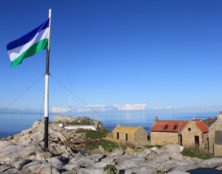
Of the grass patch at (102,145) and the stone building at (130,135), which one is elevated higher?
the stone building at (130,135)

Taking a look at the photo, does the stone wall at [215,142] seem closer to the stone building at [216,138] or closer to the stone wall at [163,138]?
the stone building at [216,138]

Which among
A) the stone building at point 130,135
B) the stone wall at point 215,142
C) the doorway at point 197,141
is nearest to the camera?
the stone wall at point 215,142

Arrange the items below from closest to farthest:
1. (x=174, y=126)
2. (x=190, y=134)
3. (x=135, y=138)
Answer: (x=190, y=134) < (x=174, y=126) < (x=135, y=138)

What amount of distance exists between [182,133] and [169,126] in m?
4.14

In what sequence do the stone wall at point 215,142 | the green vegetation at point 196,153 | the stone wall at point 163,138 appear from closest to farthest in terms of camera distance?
the green vegetation at point 196,153 < the stone wall at point 215,142 < the stone wall at point 163,138

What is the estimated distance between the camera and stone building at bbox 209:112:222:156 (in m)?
60.1

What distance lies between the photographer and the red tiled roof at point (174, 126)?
67.3 meters

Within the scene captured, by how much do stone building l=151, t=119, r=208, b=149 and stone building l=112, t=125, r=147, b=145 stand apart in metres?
3.58

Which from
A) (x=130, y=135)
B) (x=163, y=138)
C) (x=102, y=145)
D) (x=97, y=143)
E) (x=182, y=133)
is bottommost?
(x=102, y=145)

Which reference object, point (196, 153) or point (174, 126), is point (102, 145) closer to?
point (174, 126)

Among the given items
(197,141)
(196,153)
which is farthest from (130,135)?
(196,153)

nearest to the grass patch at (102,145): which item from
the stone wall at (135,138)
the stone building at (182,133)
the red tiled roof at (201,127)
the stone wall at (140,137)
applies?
the stone wall at (135,138)

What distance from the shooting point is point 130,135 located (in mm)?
73750

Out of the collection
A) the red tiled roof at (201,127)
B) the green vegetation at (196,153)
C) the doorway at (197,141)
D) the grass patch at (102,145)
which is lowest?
the green vegetation at (196,153)
